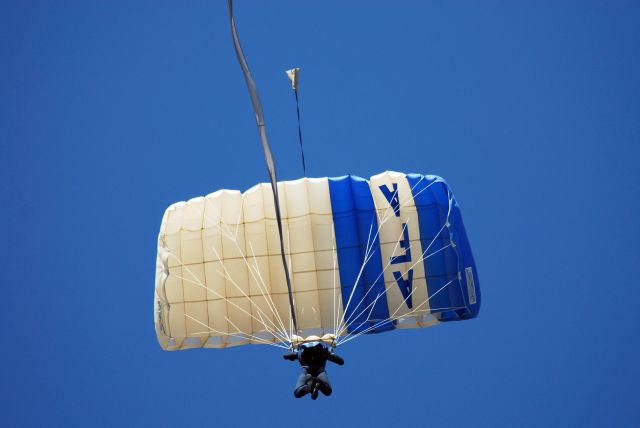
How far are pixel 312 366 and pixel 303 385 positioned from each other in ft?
0.95

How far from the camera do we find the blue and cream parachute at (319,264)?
56.3ft

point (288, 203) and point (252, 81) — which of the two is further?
point (288, 203)

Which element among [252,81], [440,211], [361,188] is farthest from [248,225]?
[252,81]

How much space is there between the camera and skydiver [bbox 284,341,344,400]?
1522 centimetres

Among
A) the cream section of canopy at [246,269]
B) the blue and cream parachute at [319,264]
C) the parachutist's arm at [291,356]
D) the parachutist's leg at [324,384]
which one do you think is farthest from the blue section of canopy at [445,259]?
the parachutist's arm at [291,356]

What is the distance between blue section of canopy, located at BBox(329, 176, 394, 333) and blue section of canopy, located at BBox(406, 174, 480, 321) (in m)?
0.73

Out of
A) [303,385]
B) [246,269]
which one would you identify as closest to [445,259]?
[246,269]

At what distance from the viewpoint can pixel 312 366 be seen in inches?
604

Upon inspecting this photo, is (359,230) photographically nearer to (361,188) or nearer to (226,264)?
(361,188)

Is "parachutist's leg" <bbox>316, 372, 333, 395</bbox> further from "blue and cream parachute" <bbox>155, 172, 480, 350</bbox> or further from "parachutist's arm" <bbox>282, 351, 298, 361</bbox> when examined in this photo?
"blue and cream parachute" <bbox>155, 172, 480, 350</bbox>

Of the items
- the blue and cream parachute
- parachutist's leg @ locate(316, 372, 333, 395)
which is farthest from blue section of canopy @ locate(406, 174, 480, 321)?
parachutist's leg @ locate(316, 372, 333, 395)

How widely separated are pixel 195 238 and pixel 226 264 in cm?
65

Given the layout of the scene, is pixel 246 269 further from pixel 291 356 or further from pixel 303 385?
pixel 303 385

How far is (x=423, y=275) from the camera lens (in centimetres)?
1730
